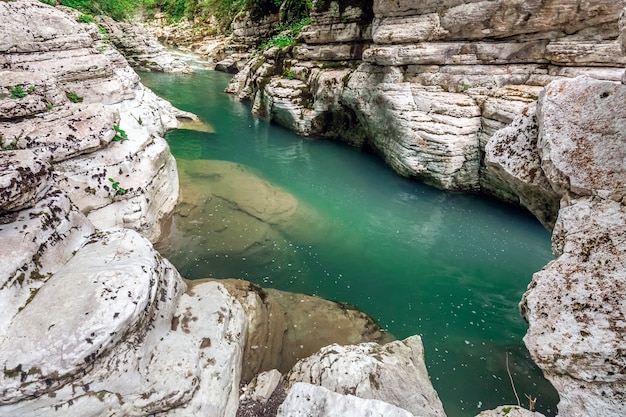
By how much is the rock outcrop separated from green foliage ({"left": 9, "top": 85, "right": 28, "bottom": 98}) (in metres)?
9.55

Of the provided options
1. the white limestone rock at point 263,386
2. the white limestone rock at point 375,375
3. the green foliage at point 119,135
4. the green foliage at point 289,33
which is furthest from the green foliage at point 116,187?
the green foliage at point 289,33

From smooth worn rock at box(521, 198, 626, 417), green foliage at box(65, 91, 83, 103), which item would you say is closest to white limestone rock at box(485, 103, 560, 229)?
smooth worn rock at box(521, 198, 626, 417)

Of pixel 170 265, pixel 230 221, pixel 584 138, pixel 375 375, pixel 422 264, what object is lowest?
pixel 422 264

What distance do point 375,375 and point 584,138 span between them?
3254 millimetres

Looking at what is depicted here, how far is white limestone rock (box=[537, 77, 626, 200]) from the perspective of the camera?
2.79 metres

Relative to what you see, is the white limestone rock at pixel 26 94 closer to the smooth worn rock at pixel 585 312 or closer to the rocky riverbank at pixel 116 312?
the rocky riverbank at pixel 116 312

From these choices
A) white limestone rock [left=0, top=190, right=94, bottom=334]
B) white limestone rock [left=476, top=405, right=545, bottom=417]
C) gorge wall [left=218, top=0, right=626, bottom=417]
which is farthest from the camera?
white limestone rock [left=0, top=190, right=94, bottom=334]

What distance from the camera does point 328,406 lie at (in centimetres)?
304

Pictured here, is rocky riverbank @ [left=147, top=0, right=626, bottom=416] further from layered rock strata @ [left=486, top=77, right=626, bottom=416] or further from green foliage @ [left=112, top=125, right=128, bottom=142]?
green foliage @ [left=112, top=125, right=128, bottom=142]

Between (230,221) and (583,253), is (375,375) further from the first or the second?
(230,221)

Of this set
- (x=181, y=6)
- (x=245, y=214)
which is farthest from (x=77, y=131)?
(x=181, y=6)

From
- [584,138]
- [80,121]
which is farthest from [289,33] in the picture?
[584,138]

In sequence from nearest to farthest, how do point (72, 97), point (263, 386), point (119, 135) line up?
point (263, 386) < point (119, 135) < point (72, 97)

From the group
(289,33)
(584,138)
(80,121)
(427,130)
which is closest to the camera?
(584,138)
